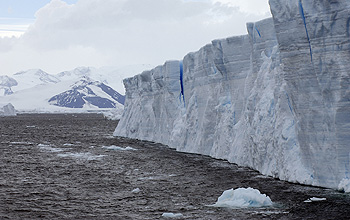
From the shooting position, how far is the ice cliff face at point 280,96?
14500mm

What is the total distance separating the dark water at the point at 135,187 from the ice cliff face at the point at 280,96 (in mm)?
874

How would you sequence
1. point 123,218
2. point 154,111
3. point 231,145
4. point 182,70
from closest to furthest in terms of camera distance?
point 123,218, point 231,145, point 182,70, point 154,111

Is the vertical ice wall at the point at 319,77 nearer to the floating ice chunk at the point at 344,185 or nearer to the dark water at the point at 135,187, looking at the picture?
the floating ice chunk at the point at 344,185

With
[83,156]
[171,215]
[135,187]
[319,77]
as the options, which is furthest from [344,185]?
[83,156]

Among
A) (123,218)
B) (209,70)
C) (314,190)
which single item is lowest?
(314,190)

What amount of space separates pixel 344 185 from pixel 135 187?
269 inches

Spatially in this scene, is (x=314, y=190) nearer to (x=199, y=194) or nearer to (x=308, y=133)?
(x=308, y=133)

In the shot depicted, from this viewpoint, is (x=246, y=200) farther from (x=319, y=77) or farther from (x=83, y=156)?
(x=83, y=156)

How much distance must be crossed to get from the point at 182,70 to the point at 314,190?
19088 mm

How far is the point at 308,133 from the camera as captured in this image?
50.9 ft

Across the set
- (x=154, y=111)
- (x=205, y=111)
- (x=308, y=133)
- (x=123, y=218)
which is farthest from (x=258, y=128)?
(x=154, y=111)

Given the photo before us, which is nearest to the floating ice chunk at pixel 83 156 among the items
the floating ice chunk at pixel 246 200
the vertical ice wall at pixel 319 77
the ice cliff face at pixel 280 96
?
the ice cliff face at pixel 280 96

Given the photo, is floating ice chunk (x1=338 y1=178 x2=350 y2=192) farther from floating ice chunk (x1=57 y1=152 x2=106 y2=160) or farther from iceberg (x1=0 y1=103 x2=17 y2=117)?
iceberg (x1=0 y1=103 x2=17 y2=117)

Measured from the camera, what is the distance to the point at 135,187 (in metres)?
16.5
